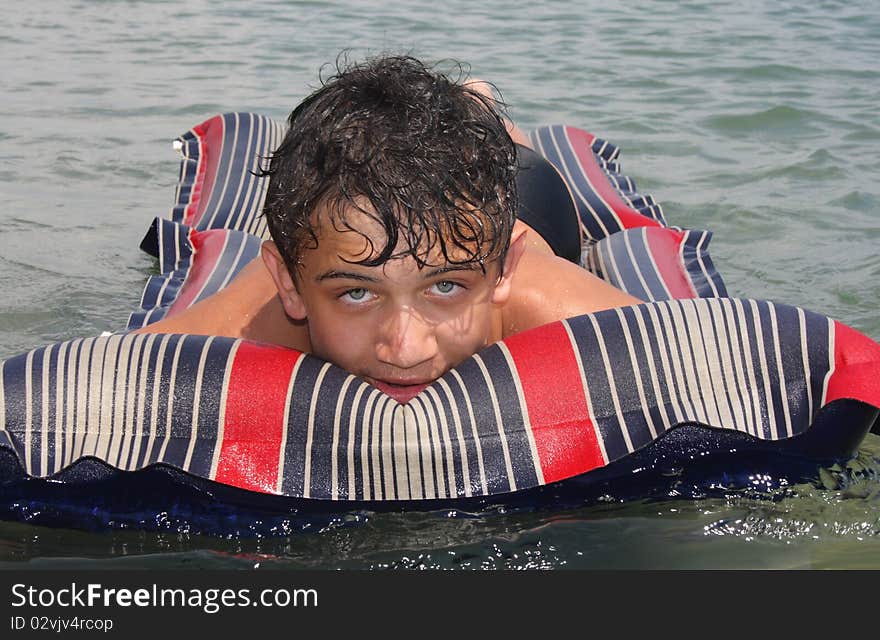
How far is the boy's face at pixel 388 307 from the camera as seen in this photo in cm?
259

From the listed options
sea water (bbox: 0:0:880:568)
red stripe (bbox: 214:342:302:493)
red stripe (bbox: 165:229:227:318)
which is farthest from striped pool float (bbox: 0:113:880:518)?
red stripe (bbox: 165:229:227:318)

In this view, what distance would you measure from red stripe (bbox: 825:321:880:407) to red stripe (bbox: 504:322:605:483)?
0.51m

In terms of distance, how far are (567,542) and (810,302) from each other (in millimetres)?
2530

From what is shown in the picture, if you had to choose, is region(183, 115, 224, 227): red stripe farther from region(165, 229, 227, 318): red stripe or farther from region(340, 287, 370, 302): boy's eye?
region(340, 287, 370, 302): boy's eye

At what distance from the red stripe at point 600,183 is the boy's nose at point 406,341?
212 cm

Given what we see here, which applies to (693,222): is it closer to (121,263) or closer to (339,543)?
(121,263)

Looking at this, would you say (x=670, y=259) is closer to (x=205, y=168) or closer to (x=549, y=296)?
(x=549, y=296)

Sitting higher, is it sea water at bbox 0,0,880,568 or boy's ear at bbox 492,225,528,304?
boy's ear at bbox 492,225,528,304

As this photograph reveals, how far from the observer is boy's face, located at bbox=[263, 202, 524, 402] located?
2588mm

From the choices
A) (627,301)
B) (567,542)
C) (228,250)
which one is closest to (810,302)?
(627,301)

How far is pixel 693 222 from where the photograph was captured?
19.1ft

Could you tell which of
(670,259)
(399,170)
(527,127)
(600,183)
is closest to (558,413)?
(399,170)

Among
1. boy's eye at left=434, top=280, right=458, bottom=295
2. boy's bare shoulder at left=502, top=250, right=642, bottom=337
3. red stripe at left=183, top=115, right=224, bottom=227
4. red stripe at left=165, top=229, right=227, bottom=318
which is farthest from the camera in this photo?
red stripe at left=183, top=115, right=224, bottom=227

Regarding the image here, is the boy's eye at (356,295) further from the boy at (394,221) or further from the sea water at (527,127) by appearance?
the sea water at (527,127)
